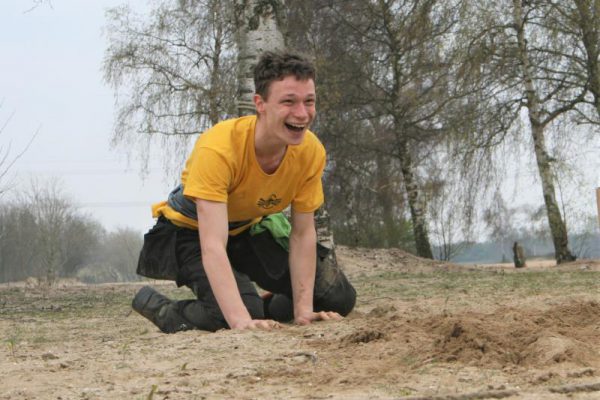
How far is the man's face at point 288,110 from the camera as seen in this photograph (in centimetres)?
441

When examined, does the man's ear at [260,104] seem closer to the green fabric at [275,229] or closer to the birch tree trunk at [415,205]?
the green fabric at [275,229]

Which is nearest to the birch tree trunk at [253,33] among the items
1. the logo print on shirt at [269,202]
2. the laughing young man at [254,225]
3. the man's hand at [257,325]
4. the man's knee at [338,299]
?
the man's knee at [338,299]

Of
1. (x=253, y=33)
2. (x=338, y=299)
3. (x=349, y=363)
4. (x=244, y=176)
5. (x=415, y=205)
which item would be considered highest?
(x=253, y=33)

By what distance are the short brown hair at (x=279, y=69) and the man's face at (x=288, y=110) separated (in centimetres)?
3

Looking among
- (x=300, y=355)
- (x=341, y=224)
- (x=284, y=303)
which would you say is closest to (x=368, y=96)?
(x=341, y=224)

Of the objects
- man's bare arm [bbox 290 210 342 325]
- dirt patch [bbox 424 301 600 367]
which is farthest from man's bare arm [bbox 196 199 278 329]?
dirt patch [bbox 424 301 600 367]

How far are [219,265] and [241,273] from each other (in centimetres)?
93

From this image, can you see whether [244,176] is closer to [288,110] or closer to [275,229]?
[288,110]

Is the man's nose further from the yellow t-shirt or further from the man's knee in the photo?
the man's knee

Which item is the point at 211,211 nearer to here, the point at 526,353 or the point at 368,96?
the point at 526,353

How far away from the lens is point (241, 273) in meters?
5.32

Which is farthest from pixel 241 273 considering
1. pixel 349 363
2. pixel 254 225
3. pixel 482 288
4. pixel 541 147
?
pixel 541 147

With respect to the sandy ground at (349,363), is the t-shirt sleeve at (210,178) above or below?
above

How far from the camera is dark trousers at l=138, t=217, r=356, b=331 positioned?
5.00 m
